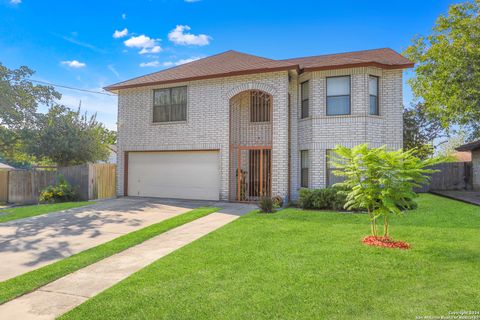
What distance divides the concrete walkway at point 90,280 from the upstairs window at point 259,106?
731 cm

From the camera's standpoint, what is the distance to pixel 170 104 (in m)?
14.9

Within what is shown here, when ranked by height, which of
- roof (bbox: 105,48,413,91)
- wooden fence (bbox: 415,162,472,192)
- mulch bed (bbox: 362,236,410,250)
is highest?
roof (bbox: 105,48,413,91)

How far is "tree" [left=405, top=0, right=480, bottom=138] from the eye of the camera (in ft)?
46.0

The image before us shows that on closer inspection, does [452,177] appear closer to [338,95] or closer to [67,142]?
[338,95]

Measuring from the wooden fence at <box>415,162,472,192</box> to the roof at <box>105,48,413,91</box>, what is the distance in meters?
8.59

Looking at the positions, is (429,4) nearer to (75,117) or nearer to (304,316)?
(304,316)

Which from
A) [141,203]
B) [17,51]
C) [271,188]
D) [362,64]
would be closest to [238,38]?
[362,64]

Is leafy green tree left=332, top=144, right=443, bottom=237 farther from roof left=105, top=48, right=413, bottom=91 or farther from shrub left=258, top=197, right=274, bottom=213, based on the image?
roof left=105, top=48, right=413, bottom=91

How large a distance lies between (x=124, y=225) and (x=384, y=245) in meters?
6.53

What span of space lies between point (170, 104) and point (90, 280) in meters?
11.2

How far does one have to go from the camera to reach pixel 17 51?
20.5 meters

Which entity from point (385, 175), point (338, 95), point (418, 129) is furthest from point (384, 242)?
point (418, 129)

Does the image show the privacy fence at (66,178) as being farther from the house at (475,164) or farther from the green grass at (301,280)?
the house at (475,164)

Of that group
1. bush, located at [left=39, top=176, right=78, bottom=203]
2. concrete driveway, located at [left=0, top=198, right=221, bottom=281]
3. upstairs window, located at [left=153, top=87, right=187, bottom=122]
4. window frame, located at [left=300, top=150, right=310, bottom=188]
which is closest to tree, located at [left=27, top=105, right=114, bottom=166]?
bush, located at [left=39, top=176, right=78, bottom=203]
